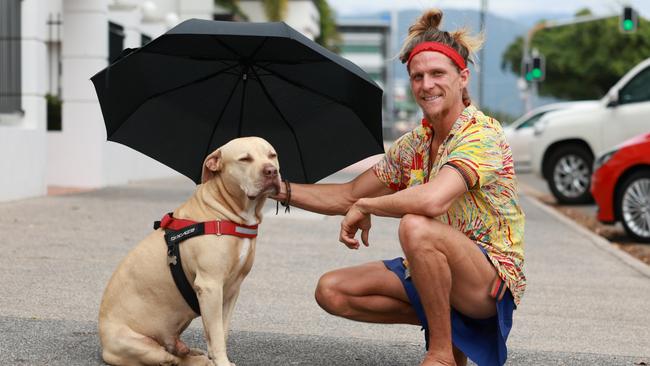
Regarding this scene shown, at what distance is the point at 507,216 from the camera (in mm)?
5062

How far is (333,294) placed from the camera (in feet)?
17.4

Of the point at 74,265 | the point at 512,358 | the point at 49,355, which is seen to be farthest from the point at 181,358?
the point at 74,265

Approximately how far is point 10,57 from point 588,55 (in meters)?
72.0

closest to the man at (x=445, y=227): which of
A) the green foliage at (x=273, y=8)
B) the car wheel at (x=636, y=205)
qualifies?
the car wheel at (x=636, y=205)

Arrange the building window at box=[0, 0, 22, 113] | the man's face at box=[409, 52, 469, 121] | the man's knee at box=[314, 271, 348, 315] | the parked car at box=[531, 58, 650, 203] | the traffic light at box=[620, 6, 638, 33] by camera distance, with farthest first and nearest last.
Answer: the traffic light at box=[620, 6, 638, 33]
the parked car at box=[531, 58, 650, 203]
the building window at box=[0, 0, 22, 113]
the man's knee at box=[314, 271, 348, 315]
the man's face at box=[409, 52, 469, 121]

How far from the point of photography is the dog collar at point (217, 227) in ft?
15.6

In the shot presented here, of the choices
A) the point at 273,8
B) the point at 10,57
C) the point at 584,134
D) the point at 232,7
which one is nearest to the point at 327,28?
the point at 273,8

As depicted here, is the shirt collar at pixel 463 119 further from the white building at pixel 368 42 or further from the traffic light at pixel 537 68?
the white building at pixel 368 42

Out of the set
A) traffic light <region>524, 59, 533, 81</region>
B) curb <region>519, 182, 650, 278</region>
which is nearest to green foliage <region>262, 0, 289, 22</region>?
traffic light <region>524, 59, 533, 81</region>

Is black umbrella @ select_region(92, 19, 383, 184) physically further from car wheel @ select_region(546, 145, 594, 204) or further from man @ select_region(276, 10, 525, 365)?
car wheel @ select_region(546, 145, 594, 204)

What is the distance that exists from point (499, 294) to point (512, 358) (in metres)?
0.97

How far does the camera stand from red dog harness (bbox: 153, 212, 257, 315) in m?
4.76

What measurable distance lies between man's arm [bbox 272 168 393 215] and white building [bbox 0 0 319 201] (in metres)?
9.46

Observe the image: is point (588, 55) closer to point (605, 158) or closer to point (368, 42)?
point (605, 158)
